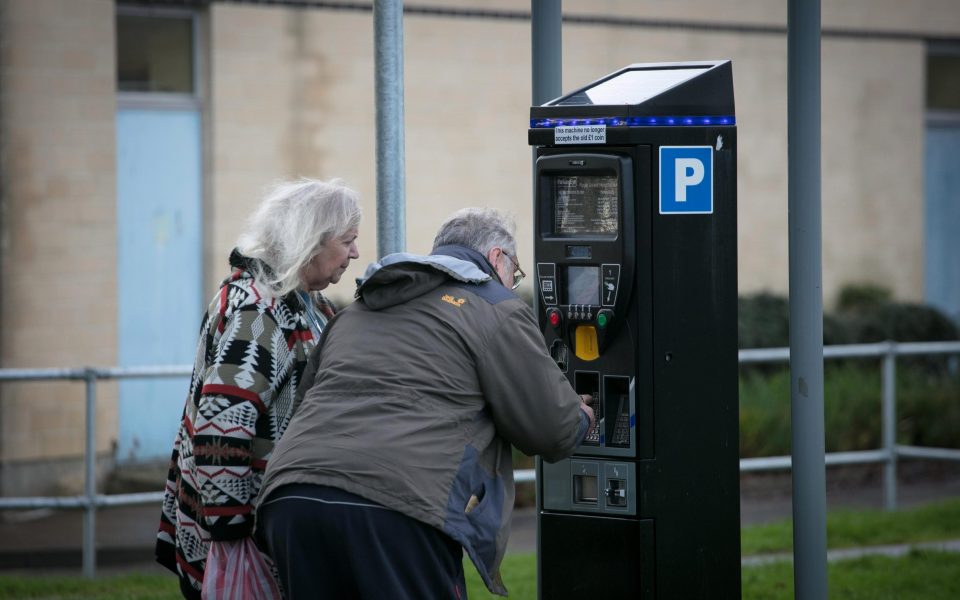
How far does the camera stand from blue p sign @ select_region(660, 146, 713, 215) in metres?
4.10

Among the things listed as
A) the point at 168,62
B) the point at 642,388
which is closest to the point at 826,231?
the point at 168,62

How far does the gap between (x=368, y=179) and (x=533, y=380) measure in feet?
23.7

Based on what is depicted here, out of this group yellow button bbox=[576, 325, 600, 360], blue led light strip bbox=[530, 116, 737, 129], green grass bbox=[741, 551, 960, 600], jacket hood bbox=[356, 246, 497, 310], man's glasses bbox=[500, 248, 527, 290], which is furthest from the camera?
green grass bbox=[741, 551, 960, 600]

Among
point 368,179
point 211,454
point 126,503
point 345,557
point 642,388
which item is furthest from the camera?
point 368,179

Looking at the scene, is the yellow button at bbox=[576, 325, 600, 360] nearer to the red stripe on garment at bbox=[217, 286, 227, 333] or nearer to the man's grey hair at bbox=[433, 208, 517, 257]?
the man's grey hair at bbox=[433, 208, 517, 257]

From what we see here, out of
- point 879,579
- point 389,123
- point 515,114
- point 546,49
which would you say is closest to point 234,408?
point 389,123

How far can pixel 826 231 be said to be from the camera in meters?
12.4

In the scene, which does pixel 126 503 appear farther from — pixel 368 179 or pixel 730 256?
pixel 368 179

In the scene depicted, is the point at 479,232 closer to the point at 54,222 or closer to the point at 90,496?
the point at 90,496

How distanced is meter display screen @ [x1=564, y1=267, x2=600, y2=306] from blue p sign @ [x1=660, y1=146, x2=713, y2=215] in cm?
30

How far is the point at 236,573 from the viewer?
352 cm

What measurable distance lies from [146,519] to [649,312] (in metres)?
5.11

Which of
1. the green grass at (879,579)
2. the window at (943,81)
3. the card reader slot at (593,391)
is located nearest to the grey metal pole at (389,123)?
the card reader slot at (593,391)

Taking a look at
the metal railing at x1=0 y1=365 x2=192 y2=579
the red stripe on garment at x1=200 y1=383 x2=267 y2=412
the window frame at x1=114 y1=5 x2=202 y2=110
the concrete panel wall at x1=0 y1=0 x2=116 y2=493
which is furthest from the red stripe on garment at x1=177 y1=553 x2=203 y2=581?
the window frame at x1=114 y1=5 x2=202 y2=110
